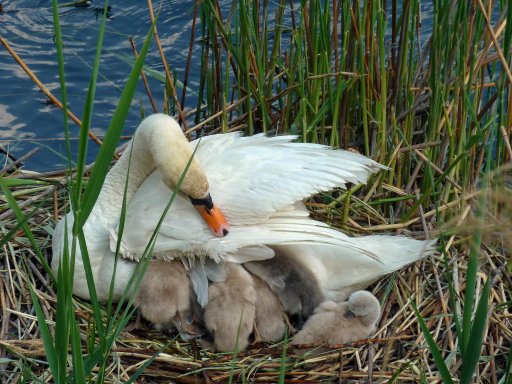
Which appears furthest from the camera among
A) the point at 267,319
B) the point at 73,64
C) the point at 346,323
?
the point at 73,64

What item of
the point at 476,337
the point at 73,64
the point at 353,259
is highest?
the point at 476,337

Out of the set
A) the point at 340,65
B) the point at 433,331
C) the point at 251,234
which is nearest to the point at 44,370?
the point at 251,234

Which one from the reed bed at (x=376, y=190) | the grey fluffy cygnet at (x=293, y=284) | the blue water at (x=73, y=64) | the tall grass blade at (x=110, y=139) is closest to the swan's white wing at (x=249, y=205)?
the grey fluffy cygnet at (x=293, y=284)

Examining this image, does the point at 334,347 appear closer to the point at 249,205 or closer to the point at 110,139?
the point at 249,205

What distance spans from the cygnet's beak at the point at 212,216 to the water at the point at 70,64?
A: 3.26 m

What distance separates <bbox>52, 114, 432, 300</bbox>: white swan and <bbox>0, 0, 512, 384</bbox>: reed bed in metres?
0.23

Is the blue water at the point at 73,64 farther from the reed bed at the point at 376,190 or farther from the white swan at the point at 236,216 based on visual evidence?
the white swan at the point at 236,216

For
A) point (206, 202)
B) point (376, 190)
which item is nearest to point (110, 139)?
point (206, 202)

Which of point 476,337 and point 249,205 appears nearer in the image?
point 476,337

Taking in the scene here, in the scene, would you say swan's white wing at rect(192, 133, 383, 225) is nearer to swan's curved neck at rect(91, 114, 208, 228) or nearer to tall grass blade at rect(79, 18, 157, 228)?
swan's curved neck at rect(91, 114, 208, 228)

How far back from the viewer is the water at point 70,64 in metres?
7.22

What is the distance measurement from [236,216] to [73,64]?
14.5 ft

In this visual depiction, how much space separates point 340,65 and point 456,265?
113 cm

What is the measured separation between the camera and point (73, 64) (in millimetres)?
8008
